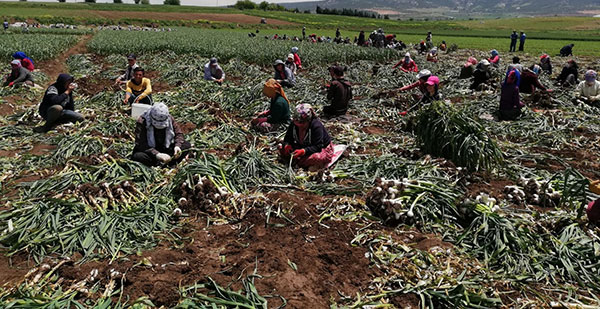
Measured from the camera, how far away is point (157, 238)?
4.09 meters

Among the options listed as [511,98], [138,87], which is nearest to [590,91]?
[511,98]

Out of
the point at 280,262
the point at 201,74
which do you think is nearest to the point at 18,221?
the point at 280,262

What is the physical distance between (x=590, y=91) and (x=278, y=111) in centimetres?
763

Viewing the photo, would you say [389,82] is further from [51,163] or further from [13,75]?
[13,75]

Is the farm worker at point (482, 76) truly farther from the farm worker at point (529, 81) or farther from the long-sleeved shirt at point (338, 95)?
the long-sleeved shirt at point (338, 95)

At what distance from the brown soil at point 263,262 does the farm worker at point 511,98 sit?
5.92m

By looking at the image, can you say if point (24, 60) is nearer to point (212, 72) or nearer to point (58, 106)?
point (212, 72)

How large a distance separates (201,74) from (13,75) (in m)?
5.36

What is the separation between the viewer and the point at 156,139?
5828 millimetres

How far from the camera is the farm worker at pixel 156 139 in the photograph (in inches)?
221

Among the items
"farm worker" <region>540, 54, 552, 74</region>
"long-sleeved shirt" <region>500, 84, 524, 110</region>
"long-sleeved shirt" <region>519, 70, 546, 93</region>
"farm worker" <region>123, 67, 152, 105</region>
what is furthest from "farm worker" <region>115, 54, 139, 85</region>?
"farm worker" <region>540, 54, 552, 74</region>

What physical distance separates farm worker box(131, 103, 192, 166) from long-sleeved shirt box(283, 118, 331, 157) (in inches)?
68.1

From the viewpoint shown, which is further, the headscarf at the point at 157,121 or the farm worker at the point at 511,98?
the farm worker at the point at 511,98

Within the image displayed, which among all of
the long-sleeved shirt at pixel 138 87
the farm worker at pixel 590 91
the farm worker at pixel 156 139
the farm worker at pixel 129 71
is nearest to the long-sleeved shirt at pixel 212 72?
the farm worker at pixel 129 71
